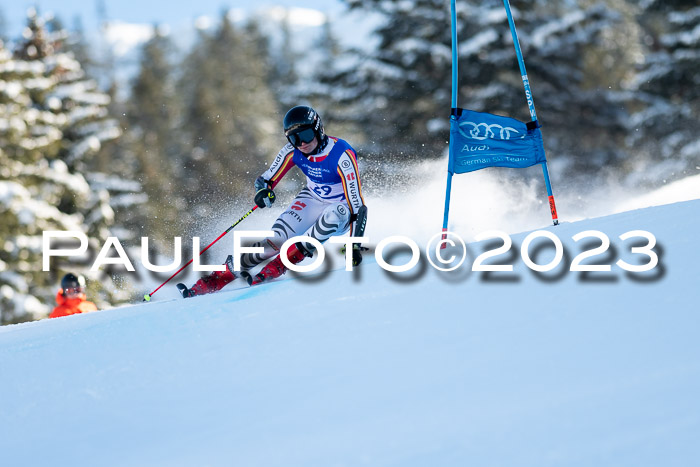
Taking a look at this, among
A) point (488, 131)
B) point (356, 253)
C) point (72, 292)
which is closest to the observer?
point (356, 253)

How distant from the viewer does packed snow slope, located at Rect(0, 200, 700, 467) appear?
125 inches

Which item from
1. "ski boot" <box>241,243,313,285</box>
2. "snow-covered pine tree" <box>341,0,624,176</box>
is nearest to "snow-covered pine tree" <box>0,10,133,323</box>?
"snow-covered pine tree" <box>341,0,624,176</box>

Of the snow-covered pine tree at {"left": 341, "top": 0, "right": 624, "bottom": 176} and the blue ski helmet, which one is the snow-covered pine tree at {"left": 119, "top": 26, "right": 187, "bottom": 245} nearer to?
the snow-covered pine tree at {"left": 341, "top": 0, "right": 624, "bottom": 176}

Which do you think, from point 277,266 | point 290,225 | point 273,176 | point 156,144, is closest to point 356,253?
point 277,266

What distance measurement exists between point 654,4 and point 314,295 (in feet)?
59.0

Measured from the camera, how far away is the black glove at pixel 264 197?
24.8 ft

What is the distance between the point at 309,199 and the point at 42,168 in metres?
13.8

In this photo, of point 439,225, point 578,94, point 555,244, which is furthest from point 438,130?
point 555,244

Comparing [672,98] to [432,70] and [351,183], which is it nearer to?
[432,70]

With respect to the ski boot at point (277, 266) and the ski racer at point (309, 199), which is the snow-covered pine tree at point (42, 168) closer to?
the ski racer at point (309, 199)

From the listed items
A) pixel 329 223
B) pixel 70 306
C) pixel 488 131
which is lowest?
pixel 70 306

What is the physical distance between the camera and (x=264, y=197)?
302 inches

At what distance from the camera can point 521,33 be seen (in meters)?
21.3

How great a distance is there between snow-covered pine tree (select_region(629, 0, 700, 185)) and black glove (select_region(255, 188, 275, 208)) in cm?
1433
